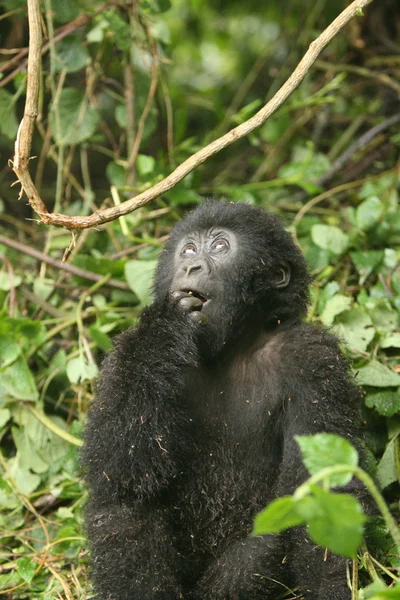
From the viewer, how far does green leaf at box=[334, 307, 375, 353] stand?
4.39 meters

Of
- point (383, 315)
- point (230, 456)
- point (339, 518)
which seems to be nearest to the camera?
point (339, 518)

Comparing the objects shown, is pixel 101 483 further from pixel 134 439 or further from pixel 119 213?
pixel 119 213

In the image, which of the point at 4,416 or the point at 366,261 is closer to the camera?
the point at 4,416

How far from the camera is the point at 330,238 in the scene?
16.7 feet

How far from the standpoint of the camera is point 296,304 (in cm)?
386

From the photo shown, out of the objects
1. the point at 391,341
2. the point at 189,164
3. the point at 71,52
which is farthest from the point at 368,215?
the point at 189,164

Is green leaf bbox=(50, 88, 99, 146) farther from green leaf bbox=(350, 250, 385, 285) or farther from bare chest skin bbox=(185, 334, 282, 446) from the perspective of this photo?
bare chest skin bbox=(185, 334, 282, 446)

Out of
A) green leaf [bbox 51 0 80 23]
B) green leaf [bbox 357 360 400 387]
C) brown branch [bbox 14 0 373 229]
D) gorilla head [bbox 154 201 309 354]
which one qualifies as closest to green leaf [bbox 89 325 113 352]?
gorilla head [bbox 154 201 309 354]

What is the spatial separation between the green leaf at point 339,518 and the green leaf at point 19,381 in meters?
2.87

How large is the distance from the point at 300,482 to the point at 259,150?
4635 mm

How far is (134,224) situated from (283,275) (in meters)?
1.69

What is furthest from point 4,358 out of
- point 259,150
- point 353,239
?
point 259,150

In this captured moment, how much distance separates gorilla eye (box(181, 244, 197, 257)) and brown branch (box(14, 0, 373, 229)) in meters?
0.76

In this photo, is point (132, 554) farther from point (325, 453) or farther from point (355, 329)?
point (355, 329)
